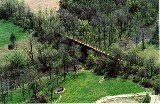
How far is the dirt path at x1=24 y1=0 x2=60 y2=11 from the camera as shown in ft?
427

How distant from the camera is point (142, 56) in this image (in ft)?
314

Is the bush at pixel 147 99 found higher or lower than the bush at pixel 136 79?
lower

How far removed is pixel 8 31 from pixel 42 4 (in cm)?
1706

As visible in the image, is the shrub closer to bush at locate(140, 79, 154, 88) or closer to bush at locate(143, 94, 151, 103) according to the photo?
bush at locate(140, 79, 154, 88)

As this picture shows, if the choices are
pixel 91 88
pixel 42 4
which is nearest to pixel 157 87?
pixel 91 88

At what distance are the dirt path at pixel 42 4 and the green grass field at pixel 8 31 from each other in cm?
965

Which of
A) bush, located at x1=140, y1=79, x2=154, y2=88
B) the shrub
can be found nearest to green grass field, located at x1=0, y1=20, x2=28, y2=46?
the shrub

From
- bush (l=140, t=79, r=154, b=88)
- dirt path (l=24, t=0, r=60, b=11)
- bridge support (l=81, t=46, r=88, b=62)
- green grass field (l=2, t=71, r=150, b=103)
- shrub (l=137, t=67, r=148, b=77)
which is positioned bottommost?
green grass field (l=2, t=71, r=150, b=103)

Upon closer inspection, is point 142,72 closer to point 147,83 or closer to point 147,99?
point 147,83

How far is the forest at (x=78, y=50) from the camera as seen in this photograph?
296 feet

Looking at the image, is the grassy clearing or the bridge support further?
the bridge support

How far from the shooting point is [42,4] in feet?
434

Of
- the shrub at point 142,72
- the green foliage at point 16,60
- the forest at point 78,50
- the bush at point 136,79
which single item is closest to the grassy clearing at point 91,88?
the forest at point 78,50

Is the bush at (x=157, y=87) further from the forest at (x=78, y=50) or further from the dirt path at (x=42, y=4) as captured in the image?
the dirt path at (x=42, y=4)
